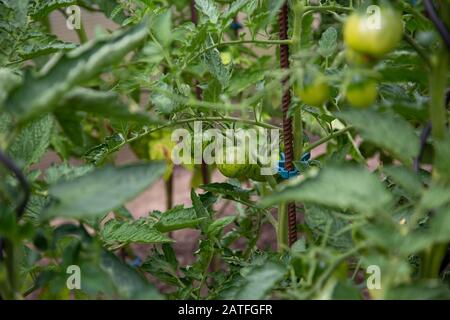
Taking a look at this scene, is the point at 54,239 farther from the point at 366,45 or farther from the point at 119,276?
the point at 366,45

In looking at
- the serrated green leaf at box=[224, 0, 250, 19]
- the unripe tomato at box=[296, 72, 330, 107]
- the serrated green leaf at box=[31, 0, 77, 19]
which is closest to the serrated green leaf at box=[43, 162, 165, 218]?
the unripe tomato at box=[296, 72, 330, 107]

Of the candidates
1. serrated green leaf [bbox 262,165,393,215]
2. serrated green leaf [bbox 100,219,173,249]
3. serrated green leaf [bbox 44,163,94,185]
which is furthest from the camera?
serrated green leaf [bbox 100,219,173,249]

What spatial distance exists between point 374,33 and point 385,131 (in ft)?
0.25

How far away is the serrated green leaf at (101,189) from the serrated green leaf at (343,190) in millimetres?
95

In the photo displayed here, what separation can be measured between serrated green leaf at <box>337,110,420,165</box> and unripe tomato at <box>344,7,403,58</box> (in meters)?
0.05

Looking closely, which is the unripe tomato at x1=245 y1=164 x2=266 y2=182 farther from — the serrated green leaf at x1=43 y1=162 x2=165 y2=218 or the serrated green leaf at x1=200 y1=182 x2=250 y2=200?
the serrated green leaf at x1=43 y1=162 x2=165 y2=218

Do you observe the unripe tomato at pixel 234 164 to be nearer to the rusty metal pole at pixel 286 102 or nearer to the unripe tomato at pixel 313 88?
the rusty metal pole at pixel 286 102

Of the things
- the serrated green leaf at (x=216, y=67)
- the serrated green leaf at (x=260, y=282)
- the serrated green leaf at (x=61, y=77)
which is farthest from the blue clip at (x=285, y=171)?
the serrated green leaf at (x=61, y=77)

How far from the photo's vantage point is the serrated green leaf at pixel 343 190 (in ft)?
1.55

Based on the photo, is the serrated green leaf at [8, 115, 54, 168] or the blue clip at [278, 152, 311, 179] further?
the blue clip at [278, 152, 311, 179]

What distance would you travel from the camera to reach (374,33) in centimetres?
49

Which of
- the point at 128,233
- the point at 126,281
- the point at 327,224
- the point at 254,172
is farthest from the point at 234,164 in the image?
the point at 126,281

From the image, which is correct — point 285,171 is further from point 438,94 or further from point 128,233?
point 438,94

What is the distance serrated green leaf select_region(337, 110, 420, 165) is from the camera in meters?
0.51
